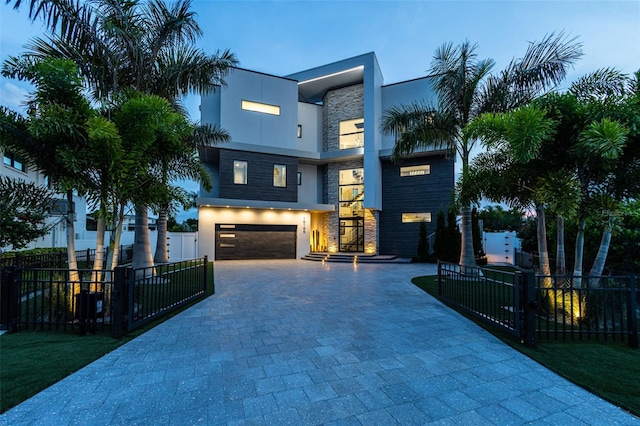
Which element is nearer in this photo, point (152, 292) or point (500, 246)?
point (152, 292)

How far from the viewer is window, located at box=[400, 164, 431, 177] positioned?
16469mm

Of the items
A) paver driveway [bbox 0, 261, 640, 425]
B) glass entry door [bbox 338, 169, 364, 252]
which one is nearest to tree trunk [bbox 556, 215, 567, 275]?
paver driveway [bbox 0, 261, 640, 425]

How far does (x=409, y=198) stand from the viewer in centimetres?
1675

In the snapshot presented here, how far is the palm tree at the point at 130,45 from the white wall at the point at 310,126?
36.5 ft

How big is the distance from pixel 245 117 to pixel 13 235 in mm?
11388

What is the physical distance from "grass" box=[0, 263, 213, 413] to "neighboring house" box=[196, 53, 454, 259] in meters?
10.8

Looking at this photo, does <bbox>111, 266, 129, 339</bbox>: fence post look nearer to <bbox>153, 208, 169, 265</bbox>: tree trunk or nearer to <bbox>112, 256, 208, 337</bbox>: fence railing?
<bbox>112, 256, 208, 337</bbox>: fence railing

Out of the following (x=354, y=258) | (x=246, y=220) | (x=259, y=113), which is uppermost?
(x=259, y=113)

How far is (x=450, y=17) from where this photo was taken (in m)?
12.5

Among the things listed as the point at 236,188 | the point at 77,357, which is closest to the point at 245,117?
the point at 236,188

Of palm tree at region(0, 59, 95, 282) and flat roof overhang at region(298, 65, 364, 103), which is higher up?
flat roof overhang at region(298, 65, 364, 103)

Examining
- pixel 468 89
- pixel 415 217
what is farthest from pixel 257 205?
pixel 468 89

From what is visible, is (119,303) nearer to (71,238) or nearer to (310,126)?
(71,238)

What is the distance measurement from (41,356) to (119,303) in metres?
0.99
